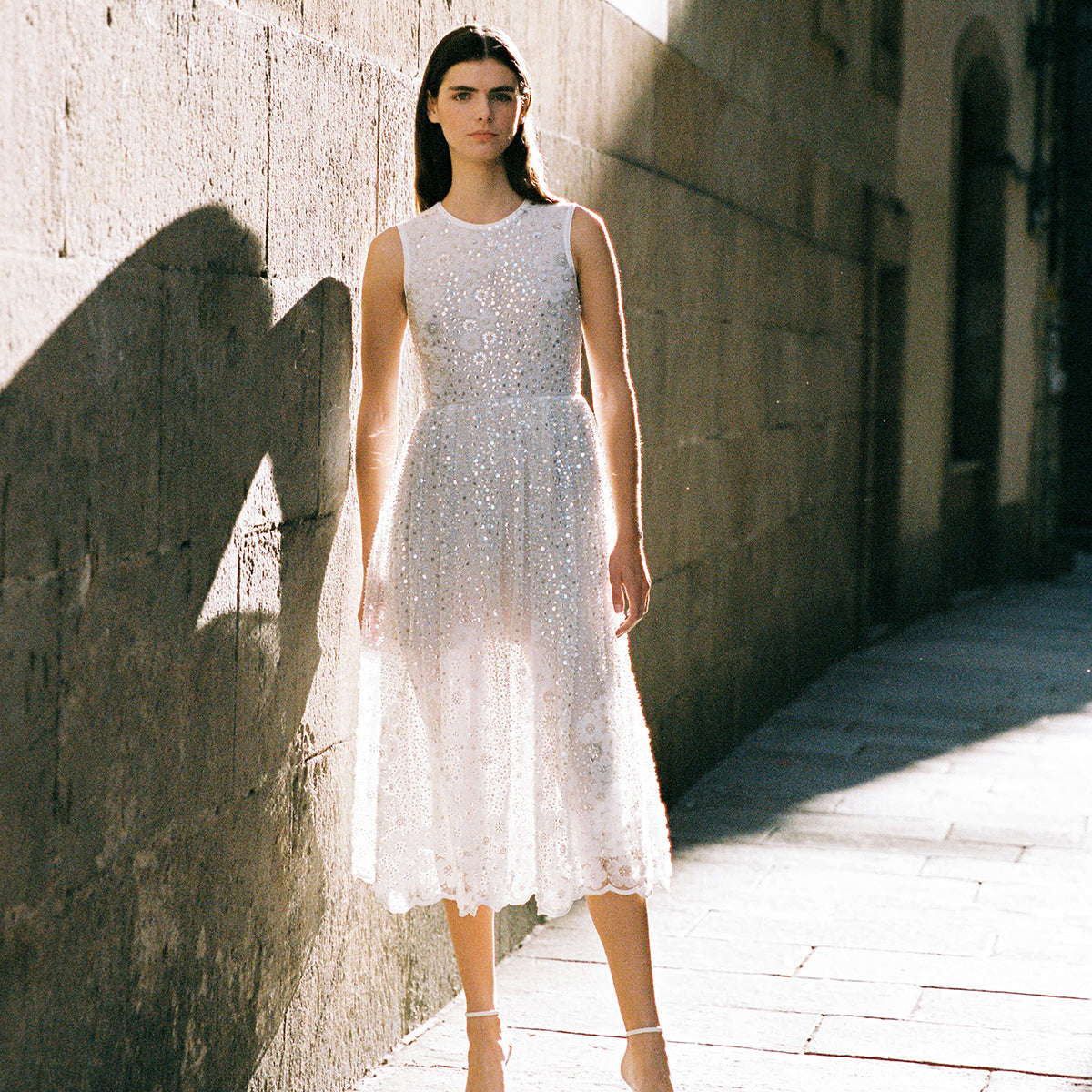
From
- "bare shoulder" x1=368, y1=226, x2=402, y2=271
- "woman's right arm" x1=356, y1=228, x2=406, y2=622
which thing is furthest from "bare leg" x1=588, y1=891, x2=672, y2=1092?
"bare shoulder" x1=368, y1=226, x2=402, y2=271

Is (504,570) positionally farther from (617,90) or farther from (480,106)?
(617,90)

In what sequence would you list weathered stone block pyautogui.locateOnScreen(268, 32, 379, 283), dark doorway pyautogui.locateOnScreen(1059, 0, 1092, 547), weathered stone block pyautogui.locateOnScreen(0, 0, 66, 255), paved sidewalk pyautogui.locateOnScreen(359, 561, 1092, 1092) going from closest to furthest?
weathered stone block pyautogui.locateOnScreen(0, 0, 66, 255) < weathered stone block pyautogui.locateOnScreen(268, 32, 379, 283) < paved sidewalk pyautogui.locateOnScreen(359, 561, 1092, 1092) < dark doorway pyautogui.locateOnScreen(1059, 0, 1092, 547)

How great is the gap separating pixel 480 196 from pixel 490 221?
0.05 meters

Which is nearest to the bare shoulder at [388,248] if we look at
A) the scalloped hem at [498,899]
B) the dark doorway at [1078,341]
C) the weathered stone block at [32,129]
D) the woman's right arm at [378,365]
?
the woman's right arm at [378,365]

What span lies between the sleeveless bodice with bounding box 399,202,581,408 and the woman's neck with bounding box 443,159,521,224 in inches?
1.0

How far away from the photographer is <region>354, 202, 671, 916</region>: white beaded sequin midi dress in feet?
9.30

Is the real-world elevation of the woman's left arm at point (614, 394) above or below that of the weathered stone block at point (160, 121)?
below

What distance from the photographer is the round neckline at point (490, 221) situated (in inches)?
113

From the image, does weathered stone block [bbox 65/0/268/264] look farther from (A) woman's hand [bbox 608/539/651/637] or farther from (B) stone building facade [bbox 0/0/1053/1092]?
(A) woman's hand [bbox 608/539/651/637]

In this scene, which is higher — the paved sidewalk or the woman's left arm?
the woman's left arm

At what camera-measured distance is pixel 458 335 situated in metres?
2.87

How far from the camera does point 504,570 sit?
9.36 ft

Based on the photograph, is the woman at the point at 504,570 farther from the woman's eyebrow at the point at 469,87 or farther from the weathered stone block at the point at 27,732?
the weathered stone block at the point at 27,732

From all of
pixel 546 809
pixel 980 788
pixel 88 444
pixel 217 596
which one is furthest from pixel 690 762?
pixel 88 444
